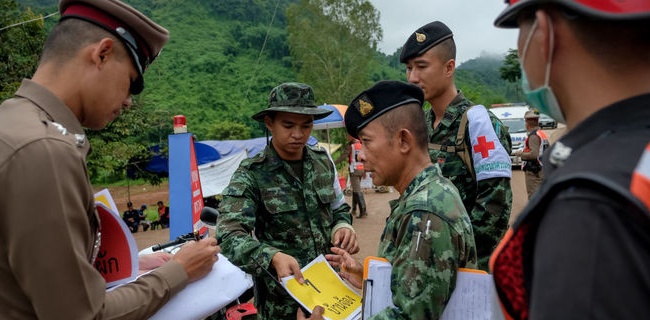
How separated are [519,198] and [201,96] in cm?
3527

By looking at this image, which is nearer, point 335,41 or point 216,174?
point 216,174

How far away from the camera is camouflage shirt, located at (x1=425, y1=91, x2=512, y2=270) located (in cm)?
277

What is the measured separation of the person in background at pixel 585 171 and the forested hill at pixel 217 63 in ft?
107

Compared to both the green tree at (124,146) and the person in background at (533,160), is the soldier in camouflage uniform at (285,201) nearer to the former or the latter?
the person in background at (533,160)

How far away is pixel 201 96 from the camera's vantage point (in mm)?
41562

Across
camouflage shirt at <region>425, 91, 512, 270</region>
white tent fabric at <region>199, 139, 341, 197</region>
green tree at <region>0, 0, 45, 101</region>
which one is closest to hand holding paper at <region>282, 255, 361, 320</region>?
camouflage shirt at <region>425, 91, 512, 270</region>

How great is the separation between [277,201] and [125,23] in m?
1.50

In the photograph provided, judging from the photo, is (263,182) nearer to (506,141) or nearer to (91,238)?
(91,238)

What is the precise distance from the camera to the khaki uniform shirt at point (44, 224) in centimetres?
114

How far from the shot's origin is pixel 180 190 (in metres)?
5.29

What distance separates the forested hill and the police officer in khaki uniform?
31.9m

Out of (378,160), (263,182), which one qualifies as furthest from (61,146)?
(263,182)

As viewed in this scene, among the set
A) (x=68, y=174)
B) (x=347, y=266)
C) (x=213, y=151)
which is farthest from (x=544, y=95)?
(x=213, y=151)

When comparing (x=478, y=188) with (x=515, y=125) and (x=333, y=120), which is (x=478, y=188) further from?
(x=515, y=125)
